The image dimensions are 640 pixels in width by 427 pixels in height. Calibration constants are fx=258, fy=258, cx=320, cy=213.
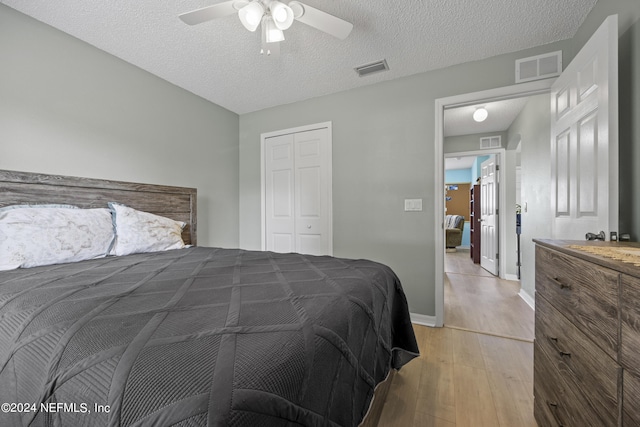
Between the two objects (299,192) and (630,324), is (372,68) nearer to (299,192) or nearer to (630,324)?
(299,192)

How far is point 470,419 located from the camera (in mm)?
1371

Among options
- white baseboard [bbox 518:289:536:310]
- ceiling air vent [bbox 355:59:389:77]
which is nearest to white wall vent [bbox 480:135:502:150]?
white baseboard [bbox 518:289:536:310]

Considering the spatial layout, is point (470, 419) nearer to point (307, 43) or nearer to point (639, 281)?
point (639, 281)

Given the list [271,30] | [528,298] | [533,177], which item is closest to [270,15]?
[271,30]

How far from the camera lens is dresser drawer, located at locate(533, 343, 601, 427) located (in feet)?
3.04

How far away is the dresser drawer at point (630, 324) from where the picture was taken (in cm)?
64

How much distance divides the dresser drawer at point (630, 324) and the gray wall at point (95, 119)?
10.2 ft

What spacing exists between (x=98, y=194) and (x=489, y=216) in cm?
550

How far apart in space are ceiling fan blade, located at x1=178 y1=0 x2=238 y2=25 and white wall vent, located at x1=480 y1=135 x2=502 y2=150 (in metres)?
4.42

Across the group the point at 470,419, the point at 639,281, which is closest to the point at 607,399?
the point at 639,281

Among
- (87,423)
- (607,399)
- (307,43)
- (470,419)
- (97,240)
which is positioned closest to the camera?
(87,423)

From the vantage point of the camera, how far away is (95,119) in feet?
7.10

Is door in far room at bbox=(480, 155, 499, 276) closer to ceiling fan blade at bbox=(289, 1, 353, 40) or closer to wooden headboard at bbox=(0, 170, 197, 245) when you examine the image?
ceiling fan blade at bbox=(289, 1, 353, 40)

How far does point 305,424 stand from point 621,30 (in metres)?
2.53
